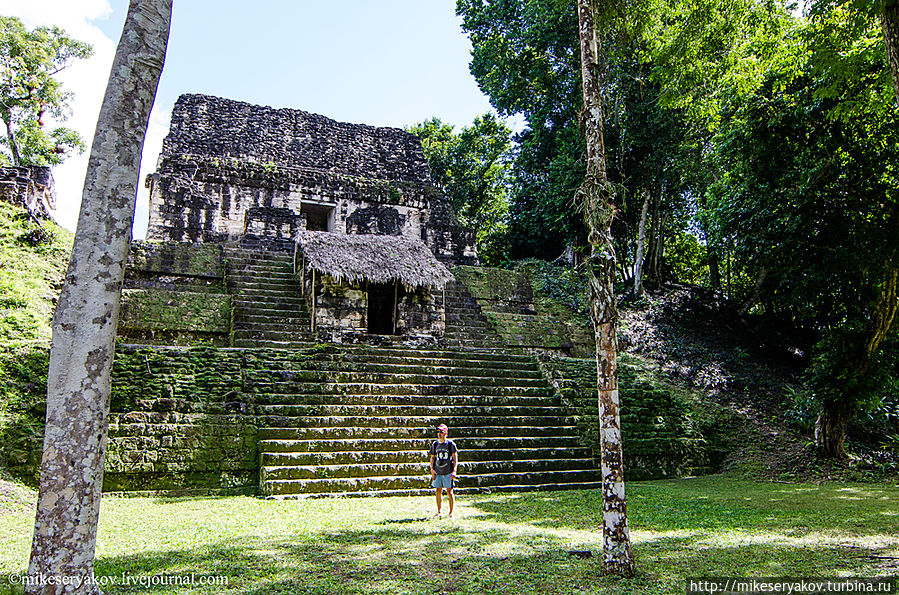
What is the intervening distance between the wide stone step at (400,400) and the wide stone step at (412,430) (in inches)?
18.7

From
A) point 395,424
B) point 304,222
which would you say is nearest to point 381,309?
point 304,222

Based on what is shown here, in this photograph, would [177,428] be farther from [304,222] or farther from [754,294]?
[754,294]

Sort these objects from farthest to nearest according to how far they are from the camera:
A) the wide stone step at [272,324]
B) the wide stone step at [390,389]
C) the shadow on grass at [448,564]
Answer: the wide stone step at [272,324] < the wide stone step at [390,389] < the shadow on grass at [448,564]

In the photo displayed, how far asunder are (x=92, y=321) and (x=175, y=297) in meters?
8.64

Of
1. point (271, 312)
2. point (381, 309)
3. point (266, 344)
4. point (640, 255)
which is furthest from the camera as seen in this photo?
point (640, 255)

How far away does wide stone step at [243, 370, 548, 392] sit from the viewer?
8750 millimetres

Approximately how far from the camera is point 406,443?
8.16m

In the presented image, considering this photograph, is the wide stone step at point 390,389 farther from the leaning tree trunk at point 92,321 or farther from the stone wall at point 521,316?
the leaning tree trunk at point 92,321

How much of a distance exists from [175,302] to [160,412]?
12.9ft

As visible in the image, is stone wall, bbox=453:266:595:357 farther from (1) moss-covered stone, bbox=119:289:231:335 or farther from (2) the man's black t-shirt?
(2) the man's black t-shirt

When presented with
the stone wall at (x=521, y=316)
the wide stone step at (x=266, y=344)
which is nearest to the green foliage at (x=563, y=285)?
the stone wall at (x=521, y=316)

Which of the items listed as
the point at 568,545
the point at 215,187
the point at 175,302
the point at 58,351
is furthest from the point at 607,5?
the point at 215,187

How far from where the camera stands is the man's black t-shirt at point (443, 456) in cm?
601

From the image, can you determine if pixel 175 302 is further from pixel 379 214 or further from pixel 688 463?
pixel 688 463
